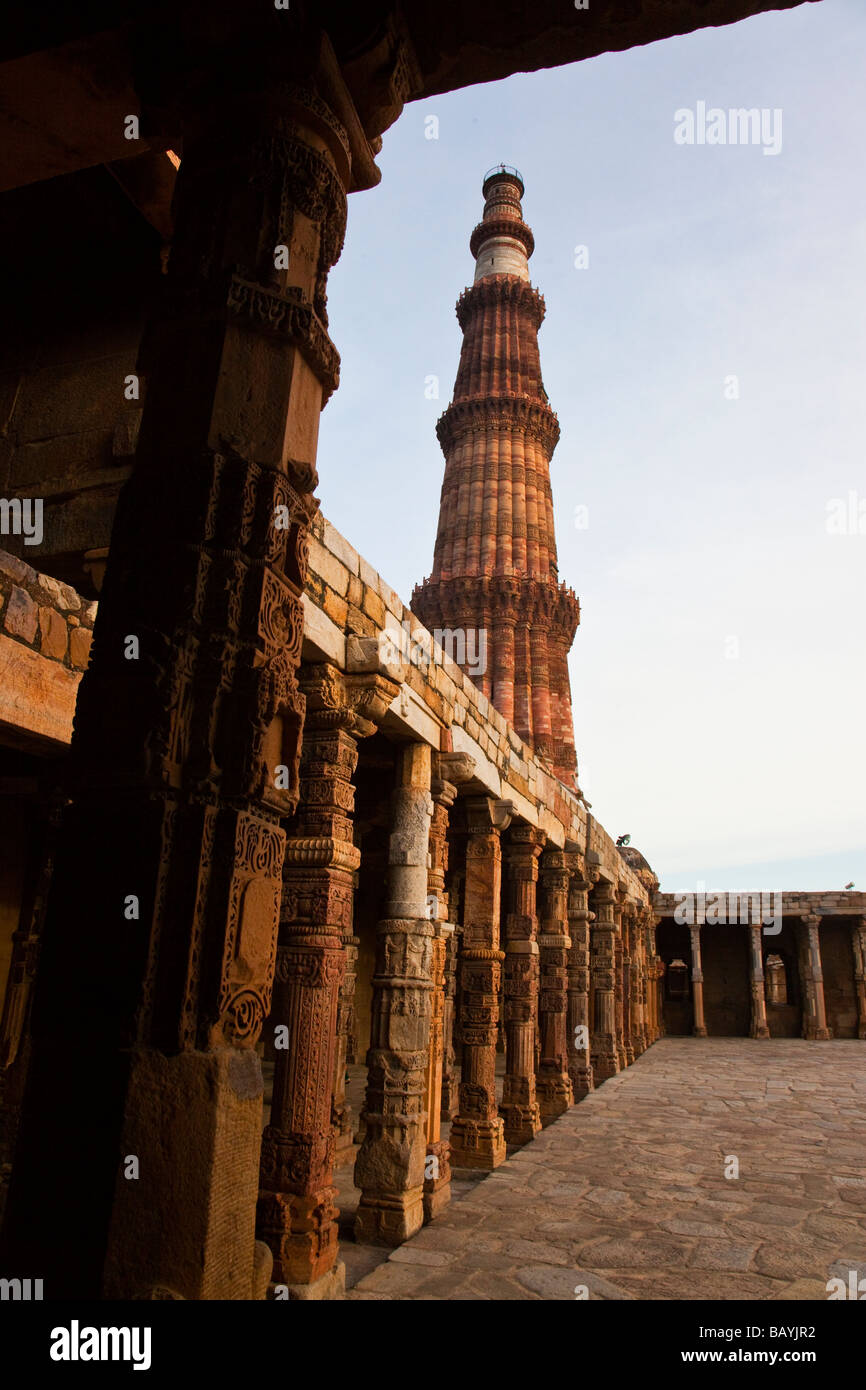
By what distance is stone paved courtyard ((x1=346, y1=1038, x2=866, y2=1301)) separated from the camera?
443 cm

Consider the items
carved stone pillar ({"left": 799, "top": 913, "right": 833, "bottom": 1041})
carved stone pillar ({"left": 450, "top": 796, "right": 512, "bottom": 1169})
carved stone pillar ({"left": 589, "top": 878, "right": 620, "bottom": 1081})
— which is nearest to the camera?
carved stone pillar ({"left": 450, "top": 796, "right": 512, "bottom": 1169})

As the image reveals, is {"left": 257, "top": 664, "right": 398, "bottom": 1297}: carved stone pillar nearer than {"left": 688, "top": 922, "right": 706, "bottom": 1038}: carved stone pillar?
Yes

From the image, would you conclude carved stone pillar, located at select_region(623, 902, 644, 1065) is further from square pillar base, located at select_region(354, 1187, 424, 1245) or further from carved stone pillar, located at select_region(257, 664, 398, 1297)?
carved stone pillar, located at select_region(257, 664, 398, 1297)

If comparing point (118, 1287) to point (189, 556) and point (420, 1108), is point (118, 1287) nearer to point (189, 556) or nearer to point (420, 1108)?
point (189, 556)

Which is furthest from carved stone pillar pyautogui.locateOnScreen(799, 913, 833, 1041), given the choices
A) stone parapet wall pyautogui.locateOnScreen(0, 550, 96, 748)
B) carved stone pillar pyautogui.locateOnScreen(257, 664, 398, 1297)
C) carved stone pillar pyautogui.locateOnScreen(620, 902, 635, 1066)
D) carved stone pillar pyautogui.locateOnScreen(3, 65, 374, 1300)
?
carved stone pillar pyautogui.locateOnScreen(3, 65, 374, 1300)

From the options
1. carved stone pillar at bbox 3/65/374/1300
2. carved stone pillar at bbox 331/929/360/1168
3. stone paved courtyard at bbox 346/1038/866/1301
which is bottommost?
stone paved courtyard at bbox 346/1038/866/1301

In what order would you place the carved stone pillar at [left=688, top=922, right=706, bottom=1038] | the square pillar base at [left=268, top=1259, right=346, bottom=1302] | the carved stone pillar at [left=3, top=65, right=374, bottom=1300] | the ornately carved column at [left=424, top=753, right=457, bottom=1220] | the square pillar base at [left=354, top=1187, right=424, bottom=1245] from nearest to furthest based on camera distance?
the carved stone pillar at [left=3, top=65, right=374, bottom=1300]
the square pillar base at [left=268, top=1259, right=346, bottom=1302]
the square pillar base at [left=354, top=1187, right=424, bottom=1245]
the ornately carved column at [left=424, top=753, right=457, bottom=1220]
the carved stone pillar at [left=688, top=922, right=706, bottom=1038]

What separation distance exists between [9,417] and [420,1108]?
5071 mm

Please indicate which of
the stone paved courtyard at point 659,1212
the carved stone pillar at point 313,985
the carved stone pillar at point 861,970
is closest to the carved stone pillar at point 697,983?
the carved stone pillar at point 861,970

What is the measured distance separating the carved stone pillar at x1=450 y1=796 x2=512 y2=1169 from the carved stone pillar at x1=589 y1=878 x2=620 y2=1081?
20.8 ft

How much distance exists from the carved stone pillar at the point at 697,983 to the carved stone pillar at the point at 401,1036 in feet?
69.1

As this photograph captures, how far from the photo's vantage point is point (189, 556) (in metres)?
2.15

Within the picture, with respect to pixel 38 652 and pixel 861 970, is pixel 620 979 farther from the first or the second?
pixel 38 652

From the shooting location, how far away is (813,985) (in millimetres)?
23938
